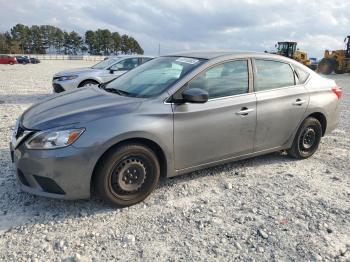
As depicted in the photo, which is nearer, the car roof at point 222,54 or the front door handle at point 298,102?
the car roof at point 222,54

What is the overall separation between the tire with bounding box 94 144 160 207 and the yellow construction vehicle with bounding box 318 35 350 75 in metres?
26.0

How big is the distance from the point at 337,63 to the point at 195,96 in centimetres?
2592

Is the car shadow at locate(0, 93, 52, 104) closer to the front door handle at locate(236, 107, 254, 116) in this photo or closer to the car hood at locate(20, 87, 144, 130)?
the car hood at locate(20, 87, 144, 130)

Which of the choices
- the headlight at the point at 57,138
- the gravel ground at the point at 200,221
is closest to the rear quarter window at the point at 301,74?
the gravel ground at the point at 200,221

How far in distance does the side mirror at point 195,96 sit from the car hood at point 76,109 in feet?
1.63

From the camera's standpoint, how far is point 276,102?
449 centimetres

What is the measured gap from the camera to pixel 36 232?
3.12m

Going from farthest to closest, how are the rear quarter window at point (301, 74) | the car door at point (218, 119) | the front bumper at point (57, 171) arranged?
the rear quarter window at point (301, 74) < the car door at point (218, 119) < the front bumper at point (57, 171)

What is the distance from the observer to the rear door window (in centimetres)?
442

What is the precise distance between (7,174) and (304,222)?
11.8 feet

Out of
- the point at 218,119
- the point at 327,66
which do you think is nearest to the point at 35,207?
the point at 218,119

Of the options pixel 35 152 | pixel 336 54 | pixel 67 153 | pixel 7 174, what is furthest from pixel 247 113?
pixel 336 54

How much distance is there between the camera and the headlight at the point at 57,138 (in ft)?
10.4

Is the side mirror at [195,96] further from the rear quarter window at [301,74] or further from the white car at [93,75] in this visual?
the white car at [93,75]
